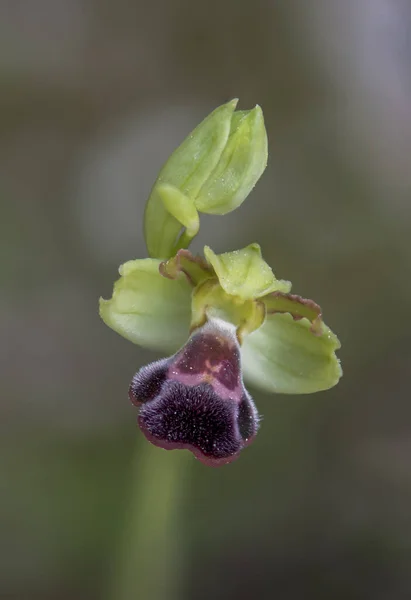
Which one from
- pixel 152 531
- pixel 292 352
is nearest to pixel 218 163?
pixel 292 352

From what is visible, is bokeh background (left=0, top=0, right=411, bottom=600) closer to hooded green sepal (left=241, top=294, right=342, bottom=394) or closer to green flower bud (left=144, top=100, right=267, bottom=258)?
hooded green sepal (left=241, top=294, right=342, bottom=394)

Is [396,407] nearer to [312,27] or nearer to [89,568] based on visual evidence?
[89,568]

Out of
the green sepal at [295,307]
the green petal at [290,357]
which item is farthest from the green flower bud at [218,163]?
the green petal at [290,357]

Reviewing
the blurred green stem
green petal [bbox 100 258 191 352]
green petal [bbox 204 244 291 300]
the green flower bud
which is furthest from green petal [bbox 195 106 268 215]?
the blurred green stem

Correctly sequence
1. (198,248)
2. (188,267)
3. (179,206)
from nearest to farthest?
(179,206) < (188,267) < (198,248)

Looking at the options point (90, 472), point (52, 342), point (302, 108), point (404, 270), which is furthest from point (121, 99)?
point (90, 472)

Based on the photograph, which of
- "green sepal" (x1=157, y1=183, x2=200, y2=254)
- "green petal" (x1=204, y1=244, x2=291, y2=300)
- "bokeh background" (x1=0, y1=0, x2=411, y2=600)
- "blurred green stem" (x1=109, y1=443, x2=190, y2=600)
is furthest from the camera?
"bokeh background" (x1=0, y1=0, x2=411, y2=600)

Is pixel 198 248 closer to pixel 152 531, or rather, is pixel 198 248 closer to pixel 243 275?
pixel 152 531
